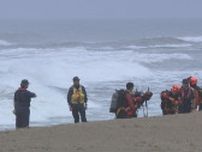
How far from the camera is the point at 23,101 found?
47.2ft

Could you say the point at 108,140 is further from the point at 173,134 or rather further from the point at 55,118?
the point at 55,118

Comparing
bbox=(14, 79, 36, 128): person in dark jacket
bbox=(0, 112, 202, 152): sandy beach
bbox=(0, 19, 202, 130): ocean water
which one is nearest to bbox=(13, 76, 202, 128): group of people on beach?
bbox=(14, 79, 36, 128): person in dark jacket

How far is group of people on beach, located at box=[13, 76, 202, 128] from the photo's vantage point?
14445 mm

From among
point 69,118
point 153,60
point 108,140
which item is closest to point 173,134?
point 108,140

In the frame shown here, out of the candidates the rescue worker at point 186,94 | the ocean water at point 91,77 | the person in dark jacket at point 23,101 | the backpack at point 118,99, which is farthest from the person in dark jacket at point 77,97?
the ocean water at point 91,77

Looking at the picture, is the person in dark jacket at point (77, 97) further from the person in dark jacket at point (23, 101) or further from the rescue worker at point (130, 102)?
the person in dark jacket at point (23, 101)

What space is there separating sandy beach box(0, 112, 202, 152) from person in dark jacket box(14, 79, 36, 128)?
1.14m

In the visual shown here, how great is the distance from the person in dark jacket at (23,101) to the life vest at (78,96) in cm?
101

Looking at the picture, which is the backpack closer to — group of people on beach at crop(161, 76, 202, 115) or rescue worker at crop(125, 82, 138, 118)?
rescue worker at crop(125, 82, 138, 118)

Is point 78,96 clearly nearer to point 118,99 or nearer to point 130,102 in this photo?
point 118,99

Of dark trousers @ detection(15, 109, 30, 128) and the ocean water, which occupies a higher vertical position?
the ocean water

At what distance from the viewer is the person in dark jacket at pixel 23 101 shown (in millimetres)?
14328

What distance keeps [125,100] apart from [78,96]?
959 mm

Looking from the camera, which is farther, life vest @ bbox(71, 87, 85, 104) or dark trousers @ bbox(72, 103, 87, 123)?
dark trousers @ bbox(72, 103, 87, 123)
